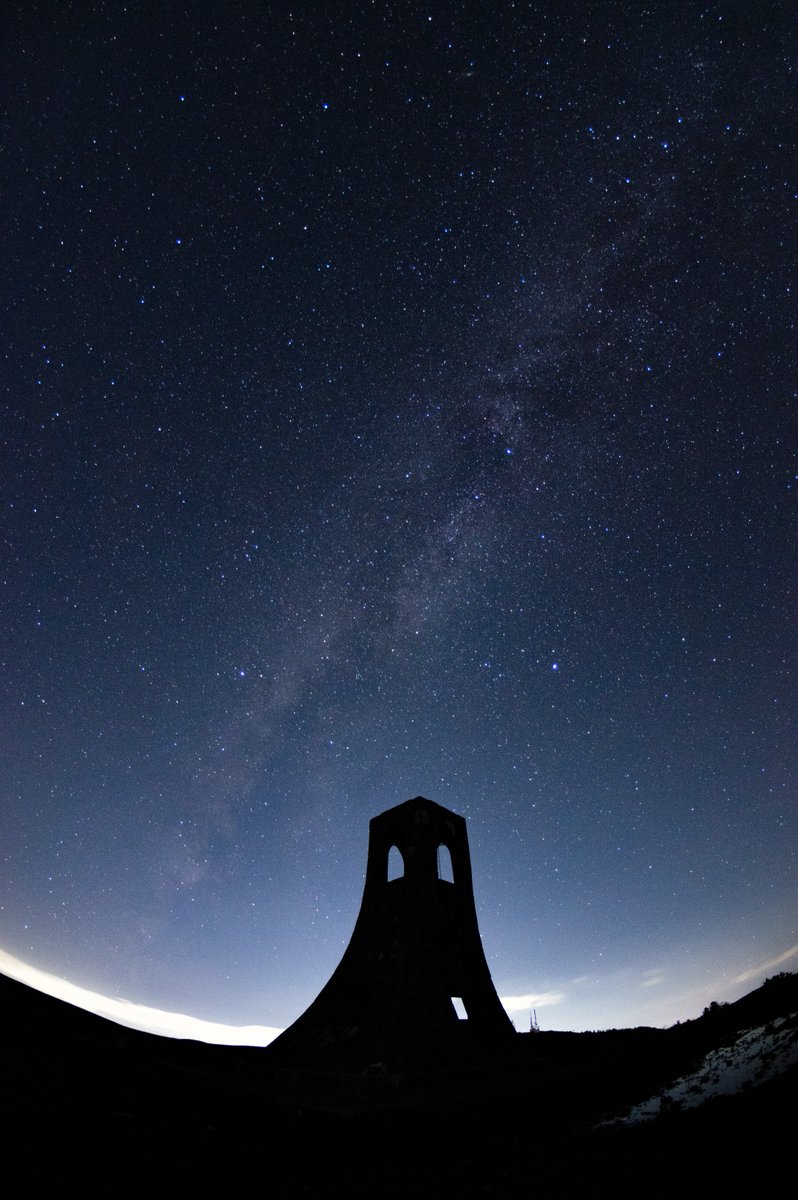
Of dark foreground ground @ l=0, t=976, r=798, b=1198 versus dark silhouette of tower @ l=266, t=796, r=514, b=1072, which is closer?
dark foreground ground @ l=0, t=976, r=798, b=1198

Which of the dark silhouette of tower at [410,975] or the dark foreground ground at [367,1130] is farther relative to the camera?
the dark silhouette of tower at [410,975]

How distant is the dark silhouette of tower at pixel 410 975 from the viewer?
46.0 ft

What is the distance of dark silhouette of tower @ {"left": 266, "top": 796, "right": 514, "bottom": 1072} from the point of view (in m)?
14.0

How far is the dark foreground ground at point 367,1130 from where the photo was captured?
414 centimetres

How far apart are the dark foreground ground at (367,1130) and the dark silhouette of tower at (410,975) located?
594cm

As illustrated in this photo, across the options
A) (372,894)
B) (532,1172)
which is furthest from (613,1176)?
(372,894)

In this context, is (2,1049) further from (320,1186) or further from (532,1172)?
(532,1172)

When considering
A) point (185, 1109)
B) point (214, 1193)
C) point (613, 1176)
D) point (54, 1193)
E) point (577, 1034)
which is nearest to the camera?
point (54, 1193)

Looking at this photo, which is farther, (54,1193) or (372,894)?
(372,894)

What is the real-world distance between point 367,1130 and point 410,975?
8514 millimetres

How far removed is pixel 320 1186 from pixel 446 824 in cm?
1448

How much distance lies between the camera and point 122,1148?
4676 millimetres

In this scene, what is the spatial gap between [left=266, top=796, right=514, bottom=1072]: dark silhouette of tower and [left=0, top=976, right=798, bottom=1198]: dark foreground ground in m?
5.94

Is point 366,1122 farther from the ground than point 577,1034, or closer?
farther from the ground
